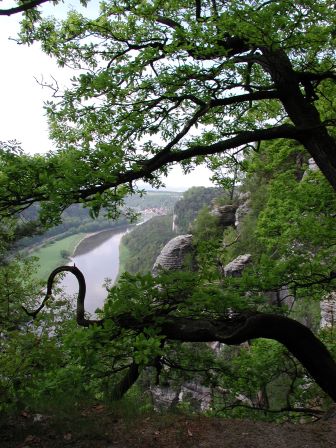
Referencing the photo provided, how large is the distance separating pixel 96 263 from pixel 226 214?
Answer: 88.8 meters

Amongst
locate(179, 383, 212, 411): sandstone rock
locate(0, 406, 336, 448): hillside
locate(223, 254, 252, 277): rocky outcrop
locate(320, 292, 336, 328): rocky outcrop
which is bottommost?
locate(179, 383, 212, 411): sandstone rock

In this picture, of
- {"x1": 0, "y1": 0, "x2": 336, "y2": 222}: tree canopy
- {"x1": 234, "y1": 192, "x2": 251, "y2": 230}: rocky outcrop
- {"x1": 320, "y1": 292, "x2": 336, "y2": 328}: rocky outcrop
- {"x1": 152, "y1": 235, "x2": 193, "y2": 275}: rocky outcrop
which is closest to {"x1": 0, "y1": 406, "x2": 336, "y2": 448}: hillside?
{"x1": 0, "y1": 0, "x2": 336, "y2": 222}: tree canopy

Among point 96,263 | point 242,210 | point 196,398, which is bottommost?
point 196,398

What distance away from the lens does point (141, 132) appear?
6.47m

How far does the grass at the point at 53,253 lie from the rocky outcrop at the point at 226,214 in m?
58.4

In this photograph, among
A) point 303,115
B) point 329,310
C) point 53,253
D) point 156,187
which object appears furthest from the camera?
point 53,253

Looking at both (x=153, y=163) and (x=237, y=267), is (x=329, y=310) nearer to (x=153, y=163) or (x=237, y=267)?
(x=237, y=267)

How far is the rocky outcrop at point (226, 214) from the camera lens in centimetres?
5347

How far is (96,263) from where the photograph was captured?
13450cm

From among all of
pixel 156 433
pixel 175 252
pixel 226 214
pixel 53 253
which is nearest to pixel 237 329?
pixel 156 433

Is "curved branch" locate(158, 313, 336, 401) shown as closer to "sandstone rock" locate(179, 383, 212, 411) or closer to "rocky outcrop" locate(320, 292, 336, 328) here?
"rocky outcrop" locate(320, 292, 336, 328)

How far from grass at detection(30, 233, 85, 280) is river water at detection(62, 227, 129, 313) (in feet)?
9.91

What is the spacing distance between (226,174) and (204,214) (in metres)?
43.5

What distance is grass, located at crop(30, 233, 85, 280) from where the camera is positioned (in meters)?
110
